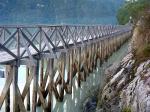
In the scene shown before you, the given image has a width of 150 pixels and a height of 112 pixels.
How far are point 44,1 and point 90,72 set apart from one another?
146 m

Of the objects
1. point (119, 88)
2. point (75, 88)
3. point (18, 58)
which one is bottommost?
point (75, 88)

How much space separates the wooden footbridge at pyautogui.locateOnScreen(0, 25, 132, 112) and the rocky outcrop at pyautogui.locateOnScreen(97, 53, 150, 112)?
2551 millimetres

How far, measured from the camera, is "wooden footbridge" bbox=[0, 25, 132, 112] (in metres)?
12.6

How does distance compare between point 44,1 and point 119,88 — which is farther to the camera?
point 44,1

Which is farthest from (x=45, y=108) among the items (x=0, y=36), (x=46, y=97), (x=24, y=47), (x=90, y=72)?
(x=90, y=72)

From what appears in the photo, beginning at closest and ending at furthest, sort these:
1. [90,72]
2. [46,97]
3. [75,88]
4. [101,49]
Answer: [46,97] < [75,88] < [90,72] < [101,49]

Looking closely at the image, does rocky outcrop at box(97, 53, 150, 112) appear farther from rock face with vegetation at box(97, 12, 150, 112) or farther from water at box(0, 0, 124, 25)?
water at box(0, 0, 124, 25)

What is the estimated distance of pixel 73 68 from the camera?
21.5 m

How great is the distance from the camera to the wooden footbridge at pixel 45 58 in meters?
12.6

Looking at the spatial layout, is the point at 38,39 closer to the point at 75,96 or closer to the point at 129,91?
the point at 129,91

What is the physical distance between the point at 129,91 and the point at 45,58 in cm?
589

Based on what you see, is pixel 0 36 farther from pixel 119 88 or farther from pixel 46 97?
pixel 46 97

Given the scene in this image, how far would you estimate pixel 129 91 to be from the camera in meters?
10.8

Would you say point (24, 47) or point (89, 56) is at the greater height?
point (24, 47)
